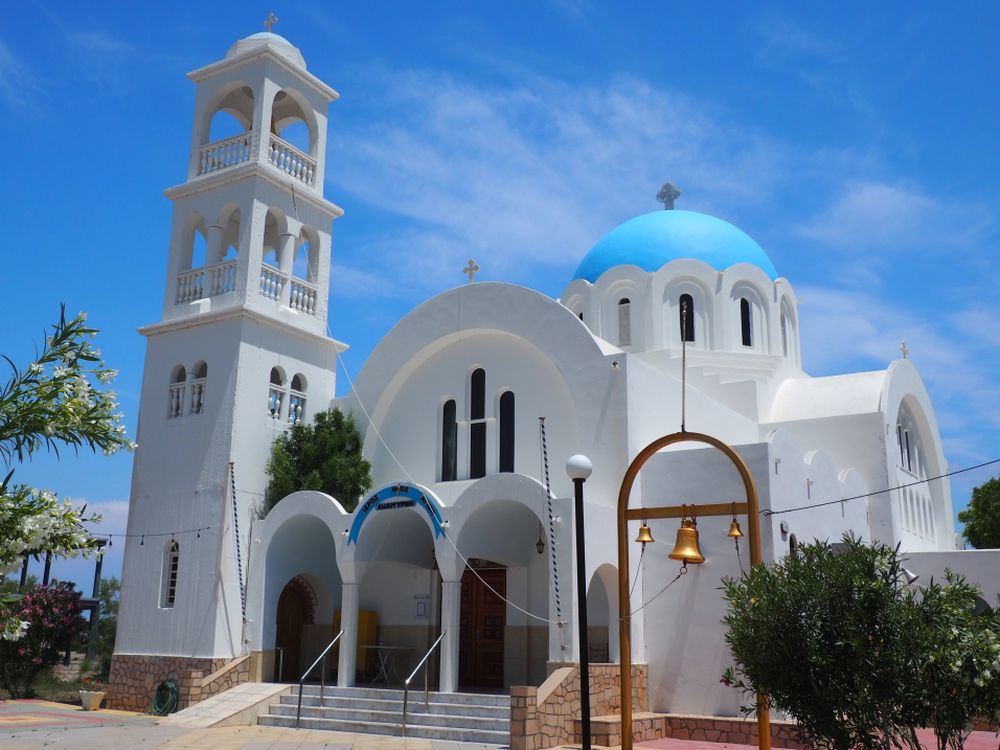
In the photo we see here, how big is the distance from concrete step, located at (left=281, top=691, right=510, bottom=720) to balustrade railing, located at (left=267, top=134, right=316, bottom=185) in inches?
443

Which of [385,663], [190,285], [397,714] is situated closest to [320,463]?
[385,663]

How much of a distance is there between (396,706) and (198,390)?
794cm

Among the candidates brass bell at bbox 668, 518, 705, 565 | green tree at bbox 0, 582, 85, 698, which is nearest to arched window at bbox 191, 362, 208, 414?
green tree at bbox 0, 582, 85, 698

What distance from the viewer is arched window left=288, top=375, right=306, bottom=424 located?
20.9m

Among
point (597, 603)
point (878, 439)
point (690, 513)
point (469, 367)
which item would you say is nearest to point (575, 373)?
point (469, 367)

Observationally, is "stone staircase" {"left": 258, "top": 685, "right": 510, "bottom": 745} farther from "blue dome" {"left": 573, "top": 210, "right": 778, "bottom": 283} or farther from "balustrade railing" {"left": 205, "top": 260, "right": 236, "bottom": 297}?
"blue dome" {"left": 573, "top": 210, "right": 778, "bottom": 283}

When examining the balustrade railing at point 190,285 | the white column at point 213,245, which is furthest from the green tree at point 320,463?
the white column at point 213,245

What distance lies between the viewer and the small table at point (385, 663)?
64.7 ft

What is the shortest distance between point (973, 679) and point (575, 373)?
11.3m

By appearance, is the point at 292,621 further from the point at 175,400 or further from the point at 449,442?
the point at 175,400

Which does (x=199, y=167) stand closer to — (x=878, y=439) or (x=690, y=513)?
(x=690, y=513)

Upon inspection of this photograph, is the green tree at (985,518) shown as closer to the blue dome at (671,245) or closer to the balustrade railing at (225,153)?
the blue dome at (671,245)

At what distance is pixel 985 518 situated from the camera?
31.8 metres

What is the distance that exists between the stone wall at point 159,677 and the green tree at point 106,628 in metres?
1.71
